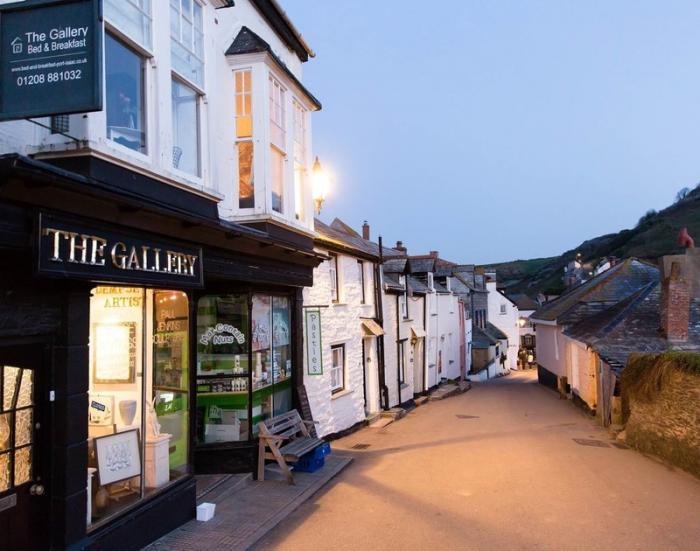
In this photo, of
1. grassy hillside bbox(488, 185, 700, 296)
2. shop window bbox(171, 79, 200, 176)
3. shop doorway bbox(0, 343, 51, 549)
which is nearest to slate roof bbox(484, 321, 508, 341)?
grassy hillside bbox(488, 185, 700, 296)

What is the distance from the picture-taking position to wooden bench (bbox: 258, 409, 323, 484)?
952cm

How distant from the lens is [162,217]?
21.3 ft

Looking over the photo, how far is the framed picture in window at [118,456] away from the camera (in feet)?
21.3

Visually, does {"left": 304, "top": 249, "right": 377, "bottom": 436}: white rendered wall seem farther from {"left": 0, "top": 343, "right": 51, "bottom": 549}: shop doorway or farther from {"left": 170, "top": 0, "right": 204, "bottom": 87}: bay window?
{"left": 0, "top": 343, "right": 51, "bottom": 549}: shop doorway

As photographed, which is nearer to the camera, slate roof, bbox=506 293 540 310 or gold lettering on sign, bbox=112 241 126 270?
gold lettering on sign, bbox=112 241 126 270

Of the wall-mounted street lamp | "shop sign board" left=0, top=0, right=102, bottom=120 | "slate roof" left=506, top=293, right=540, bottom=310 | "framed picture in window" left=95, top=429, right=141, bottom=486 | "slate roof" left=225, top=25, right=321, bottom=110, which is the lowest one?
"framed picture in window" left=95, top=429, right=141, bottom=486

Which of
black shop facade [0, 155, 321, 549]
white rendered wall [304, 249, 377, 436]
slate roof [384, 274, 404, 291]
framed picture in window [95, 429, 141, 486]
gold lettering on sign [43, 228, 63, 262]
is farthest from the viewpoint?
slate roof [384, 274, 404, 291]

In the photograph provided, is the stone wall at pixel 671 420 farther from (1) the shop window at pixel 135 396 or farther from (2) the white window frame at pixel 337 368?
(1) the shop window at pixel 135 396

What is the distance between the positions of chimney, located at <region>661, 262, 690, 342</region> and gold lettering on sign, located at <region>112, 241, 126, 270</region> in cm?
1607

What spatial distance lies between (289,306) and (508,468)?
5.40 meters

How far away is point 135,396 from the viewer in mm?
7148

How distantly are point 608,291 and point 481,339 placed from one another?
24.8 metres

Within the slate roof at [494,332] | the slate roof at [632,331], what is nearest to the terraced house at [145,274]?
the slate roof at [632,331]

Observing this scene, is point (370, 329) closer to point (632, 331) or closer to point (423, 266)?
point (632, 331)
